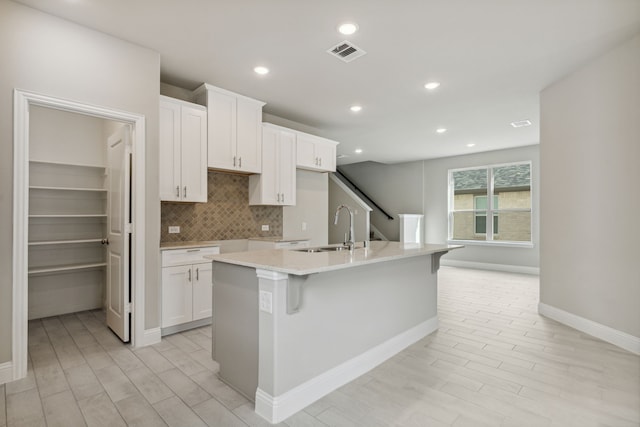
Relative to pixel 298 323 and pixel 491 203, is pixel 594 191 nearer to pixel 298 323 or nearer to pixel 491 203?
pixel 298 323

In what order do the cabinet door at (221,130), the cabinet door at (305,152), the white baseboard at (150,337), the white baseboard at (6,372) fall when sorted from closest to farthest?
the white baseboard at (6,372) → the white baseboard at (150,337) → the cabinet door at (221,130) → the cabinet door at (305,152)

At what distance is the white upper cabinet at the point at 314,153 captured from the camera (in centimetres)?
500

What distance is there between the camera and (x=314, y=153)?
5219 millimetres

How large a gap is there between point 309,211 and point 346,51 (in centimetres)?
283

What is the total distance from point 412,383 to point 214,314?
61.6 inches

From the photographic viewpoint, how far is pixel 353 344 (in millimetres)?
2502

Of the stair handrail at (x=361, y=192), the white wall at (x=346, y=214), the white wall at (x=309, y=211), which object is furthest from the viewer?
the stair handrail at (x=361, y=192)

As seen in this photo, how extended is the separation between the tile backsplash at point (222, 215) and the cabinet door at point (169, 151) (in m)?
0.39

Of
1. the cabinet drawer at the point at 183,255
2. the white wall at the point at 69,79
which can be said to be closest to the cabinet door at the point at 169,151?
the white wall at the point at 69,79

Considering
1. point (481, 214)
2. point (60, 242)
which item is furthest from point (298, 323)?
point (481, 214)

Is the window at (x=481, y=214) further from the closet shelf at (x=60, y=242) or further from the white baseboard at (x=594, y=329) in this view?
the closet shelf at (x=60, y=242)

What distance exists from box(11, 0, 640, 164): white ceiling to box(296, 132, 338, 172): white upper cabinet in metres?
0.47

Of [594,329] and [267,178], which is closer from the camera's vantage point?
[594,329]

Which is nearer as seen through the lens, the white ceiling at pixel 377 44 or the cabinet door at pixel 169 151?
the white ceiling at pixel 377 44
